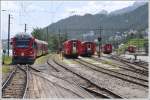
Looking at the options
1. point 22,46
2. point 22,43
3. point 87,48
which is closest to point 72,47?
point 87,48

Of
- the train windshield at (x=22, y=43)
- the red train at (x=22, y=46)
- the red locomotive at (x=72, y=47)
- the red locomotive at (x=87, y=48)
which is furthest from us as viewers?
the red locomotive at (x=87, y=48)

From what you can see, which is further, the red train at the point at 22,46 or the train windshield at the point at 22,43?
the train windshield at the point at 22,43

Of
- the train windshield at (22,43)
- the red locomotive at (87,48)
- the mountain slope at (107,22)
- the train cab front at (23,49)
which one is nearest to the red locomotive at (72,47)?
the red locomotive at (87,48)

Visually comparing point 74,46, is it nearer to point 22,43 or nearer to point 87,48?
point 87,48

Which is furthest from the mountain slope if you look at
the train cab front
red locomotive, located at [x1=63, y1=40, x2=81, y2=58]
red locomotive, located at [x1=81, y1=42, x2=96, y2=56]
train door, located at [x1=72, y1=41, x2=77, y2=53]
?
the train cab front

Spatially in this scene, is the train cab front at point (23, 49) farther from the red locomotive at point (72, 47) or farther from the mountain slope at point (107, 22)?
the mountain slope at point (107, 22)

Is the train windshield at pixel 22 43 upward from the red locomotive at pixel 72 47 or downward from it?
upward

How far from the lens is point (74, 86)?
1705 cm

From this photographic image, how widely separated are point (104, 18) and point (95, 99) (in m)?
180

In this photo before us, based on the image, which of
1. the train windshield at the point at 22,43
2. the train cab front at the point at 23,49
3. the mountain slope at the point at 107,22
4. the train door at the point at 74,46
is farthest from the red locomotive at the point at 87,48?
the mountain slope at the point at 107,22

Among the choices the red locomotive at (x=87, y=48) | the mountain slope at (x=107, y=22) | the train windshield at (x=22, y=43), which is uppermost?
the mountain slope at (x=107, y=22)

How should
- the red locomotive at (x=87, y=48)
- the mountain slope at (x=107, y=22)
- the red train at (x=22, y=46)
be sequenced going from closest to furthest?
the red train at (x=22, y=46) < the red locomotive at (x=87, y=48) < the mountain slope at (x=107, y=22)

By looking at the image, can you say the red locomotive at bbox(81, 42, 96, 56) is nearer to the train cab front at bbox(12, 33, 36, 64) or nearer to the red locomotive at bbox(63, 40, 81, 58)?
the red locomotive at bbox(63, 40, 81, 58)

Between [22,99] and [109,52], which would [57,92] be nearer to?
[22,99]
